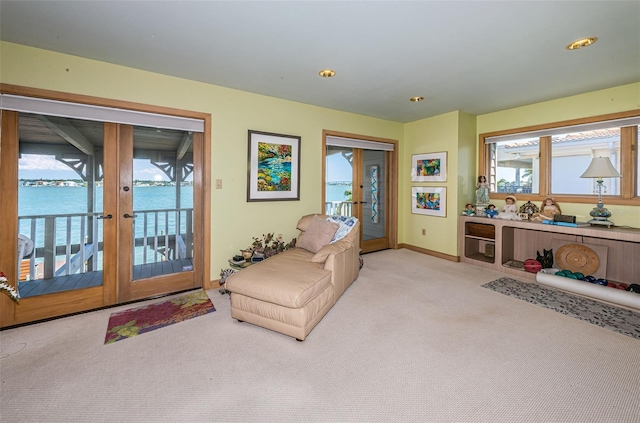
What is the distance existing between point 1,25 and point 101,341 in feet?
8.45

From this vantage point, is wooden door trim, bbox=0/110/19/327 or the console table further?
the console table

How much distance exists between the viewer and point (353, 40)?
2.38 metres

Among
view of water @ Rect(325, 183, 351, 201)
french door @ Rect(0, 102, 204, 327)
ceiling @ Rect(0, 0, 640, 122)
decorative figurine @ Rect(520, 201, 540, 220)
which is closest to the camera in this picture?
ceiling @ Rect(0, 0, 640, 122)

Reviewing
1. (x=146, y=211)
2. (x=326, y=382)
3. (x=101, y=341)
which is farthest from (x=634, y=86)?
(x=101, y=341)

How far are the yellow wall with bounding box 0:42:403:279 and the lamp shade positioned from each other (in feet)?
9.93

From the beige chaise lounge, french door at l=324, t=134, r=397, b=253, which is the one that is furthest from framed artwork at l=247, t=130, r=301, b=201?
the beige chaise lounge

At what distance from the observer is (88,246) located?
115 inches

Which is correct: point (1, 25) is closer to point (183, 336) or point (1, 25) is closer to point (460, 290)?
point (183, 336)

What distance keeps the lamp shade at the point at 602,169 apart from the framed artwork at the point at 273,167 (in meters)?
3.67

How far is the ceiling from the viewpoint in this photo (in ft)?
6.45

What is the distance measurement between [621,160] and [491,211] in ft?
5.04

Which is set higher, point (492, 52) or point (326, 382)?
point (492, 52)

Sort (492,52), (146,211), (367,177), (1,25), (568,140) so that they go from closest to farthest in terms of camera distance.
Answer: (1,25), (492,52), (146,211), (568,140), (367,177)

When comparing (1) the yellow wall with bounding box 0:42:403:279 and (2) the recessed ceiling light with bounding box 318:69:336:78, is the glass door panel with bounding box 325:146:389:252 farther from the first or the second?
(2) the recessed ceiling light with bounding box 318:69:336:78
